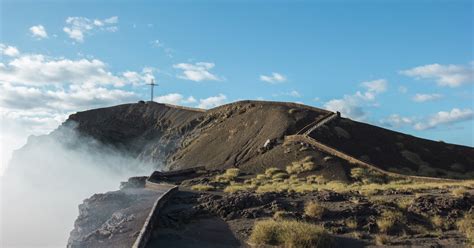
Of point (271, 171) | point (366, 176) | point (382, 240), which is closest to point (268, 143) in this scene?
point (271, 171)

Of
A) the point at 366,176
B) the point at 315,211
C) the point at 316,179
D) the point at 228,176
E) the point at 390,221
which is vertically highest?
the point at 366,176

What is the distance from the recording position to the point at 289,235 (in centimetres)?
1569

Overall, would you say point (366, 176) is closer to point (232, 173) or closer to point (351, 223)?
point (232, 173)

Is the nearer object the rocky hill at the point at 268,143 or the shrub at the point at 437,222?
the shrub at the point at 437,222

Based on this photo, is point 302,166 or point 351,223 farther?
point 302,166

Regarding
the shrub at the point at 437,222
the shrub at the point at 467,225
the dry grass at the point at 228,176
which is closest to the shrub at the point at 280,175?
the dry grass at the point at 228,176

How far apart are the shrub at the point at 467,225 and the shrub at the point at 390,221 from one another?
1902 millimetres

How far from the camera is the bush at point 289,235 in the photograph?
15219 mm

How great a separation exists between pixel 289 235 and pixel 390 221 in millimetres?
4419

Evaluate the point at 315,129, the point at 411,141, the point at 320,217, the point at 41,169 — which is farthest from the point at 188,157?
the point at 41,169

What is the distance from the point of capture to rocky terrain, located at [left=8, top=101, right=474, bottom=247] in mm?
18234

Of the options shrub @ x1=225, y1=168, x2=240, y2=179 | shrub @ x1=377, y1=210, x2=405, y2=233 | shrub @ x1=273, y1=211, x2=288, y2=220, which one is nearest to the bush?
shrub @ x1=273, y1=211, x2=288, y2=220

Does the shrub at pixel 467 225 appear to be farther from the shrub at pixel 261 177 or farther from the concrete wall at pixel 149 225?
the shrub at pixel 261 177

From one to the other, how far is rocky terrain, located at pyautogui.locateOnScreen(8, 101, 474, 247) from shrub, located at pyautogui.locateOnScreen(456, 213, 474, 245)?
0.05 m
